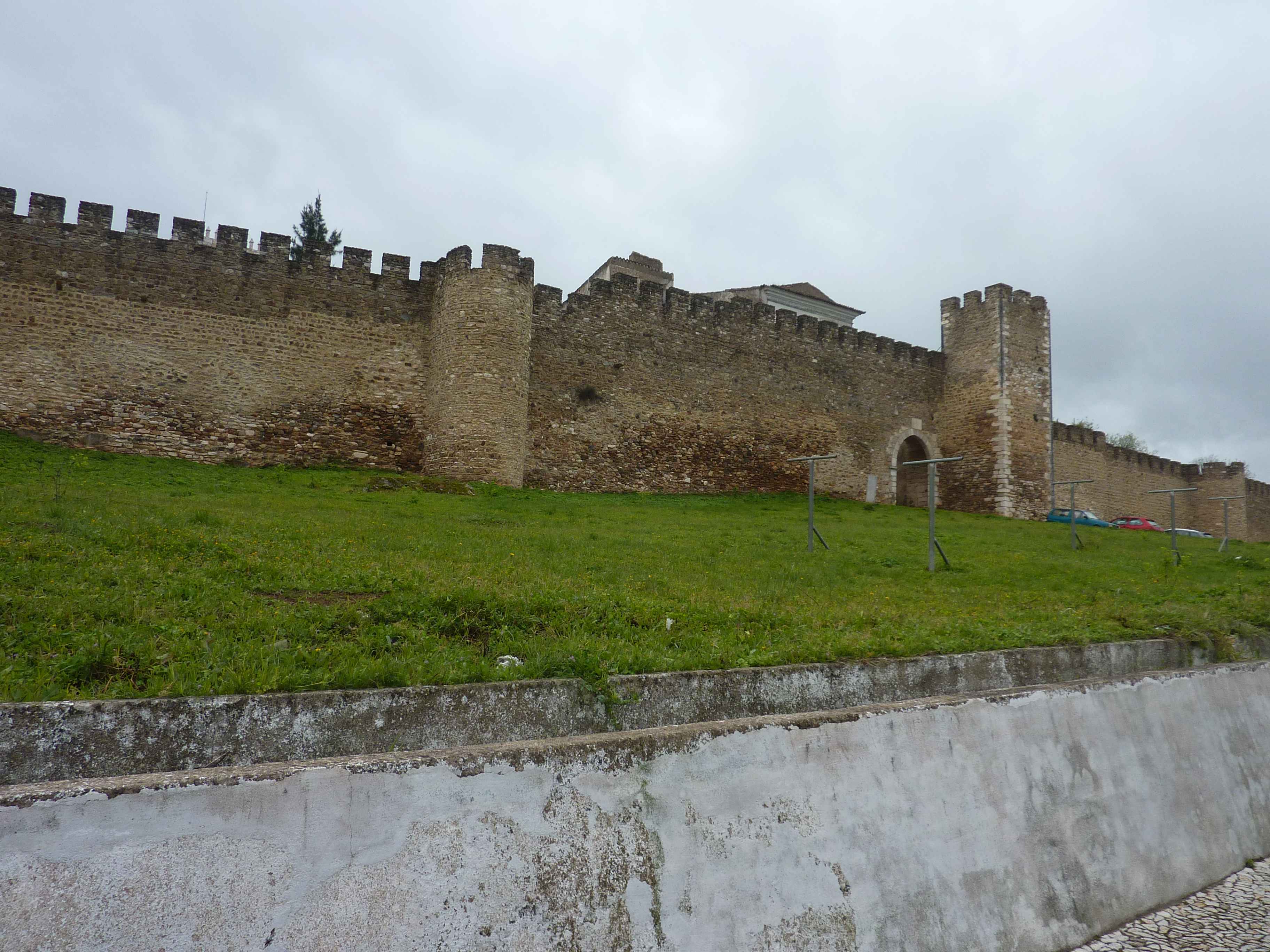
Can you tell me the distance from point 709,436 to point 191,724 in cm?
2007

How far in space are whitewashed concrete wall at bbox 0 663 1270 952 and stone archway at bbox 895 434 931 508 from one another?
2339 centimetres

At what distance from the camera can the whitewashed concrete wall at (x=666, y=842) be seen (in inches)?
80.6

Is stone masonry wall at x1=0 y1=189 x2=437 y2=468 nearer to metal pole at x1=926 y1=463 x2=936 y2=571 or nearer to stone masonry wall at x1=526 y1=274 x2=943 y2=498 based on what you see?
stone masonry wall at x1=526 y1=274 x2=943 y2=498

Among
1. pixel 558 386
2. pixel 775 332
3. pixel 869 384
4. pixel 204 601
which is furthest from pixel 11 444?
pixel 869 384

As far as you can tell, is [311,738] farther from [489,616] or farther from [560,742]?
[489,616]

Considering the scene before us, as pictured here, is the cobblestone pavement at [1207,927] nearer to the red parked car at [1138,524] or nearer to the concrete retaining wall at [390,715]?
the concrete retaining wall at [390,715]

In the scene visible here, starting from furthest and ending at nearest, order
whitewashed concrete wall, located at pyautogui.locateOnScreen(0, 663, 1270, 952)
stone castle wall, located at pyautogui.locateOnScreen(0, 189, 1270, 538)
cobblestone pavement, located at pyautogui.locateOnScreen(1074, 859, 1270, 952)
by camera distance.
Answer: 1. stone castle wall, located at pyautogui.locateOnScreen(0, 189, 1270, 538)
2. cobblestone pavement, located at pyautogui.locateOnScreen(1074, 859, 1270, 952)
3. whitewashed concrete wall, located at pyautogui.locateOnScreen(0, 663, 1270, 952)

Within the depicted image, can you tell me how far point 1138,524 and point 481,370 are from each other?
23878 mm

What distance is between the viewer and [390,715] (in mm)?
3223

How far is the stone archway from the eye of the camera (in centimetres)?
2680

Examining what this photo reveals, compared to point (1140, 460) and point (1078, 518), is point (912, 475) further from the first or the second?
point (1140, 460)

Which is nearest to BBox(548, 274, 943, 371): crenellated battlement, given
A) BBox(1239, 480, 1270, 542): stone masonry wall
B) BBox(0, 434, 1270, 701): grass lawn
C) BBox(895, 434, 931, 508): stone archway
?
BBox(895, 434, 931, 508): stone archway

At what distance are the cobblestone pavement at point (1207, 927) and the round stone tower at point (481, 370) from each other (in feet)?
49.7

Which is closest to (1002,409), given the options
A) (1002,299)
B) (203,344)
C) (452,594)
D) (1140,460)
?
(1002,299)
